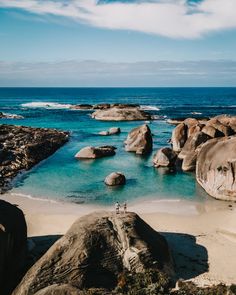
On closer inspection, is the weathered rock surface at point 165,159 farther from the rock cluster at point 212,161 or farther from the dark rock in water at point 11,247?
the dark rock in water at point 11,247

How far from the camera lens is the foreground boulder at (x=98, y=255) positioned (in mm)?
16484

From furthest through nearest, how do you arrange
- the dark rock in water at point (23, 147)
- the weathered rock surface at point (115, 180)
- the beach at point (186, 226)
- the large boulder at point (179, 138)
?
the large boulder at point (179, 138)
the dark rock in water at point (23, 147)
the weathered rock surface at point (115, 180)
the beach at point (186, 226)

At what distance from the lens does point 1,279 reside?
16438mm

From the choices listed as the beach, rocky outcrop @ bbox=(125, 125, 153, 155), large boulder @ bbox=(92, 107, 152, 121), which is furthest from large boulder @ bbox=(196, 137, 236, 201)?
large boulder @ bbox=(92, 107, 152, 121)

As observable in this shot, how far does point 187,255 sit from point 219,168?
1115 cm

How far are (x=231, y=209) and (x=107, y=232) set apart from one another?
12.6m

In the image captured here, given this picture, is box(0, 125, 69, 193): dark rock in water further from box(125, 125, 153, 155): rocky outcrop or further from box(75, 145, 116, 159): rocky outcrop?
box(125, 125, 153, 155): rocky outcrop

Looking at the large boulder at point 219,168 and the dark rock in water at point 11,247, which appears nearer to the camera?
the dark rock in water at point 11,247

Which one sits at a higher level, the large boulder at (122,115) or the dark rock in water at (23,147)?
the large boulder at (122,115)

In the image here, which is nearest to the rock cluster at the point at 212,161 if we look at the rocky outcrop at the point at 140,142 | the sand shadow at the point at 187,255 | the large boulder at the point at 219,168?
the large boulder at the point at 219,168

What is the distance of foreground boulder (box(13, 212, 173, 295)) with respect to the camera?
16484 millimetres

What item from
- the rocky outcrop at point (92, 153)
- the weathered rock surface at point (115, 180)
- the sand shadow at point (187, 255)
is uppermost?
the rocky outcrop at point (92, 153)

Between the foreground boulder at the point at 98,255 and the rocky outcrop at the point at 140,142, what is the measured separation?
1106 inches

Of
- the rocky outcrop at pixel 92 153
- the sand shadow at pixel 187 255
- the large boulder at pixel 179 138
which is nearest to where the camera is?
the sand shadow at pixel 187 255
